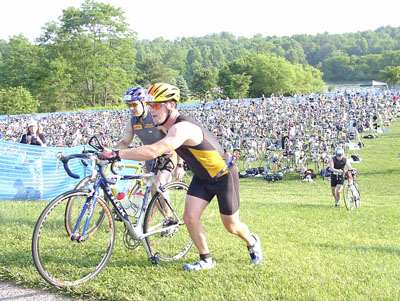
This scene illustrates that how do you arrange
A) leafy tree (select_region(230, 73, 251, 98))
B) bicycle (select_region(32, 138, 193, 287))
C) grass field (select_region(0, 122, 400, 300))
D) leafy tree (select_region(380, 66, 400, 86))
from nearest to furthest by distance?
grass field (select_region(0, 122, 400, 300))
bicycle (select_region(32, 138, 193, 287))
leafy tree (select_region(230, 73, 251, 98))
leafy tree (select_region(380, 66, 400, 86))

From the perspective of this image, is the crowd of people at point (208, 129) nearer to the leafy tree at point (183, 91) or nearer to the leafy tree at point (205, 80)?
the leafy tree at point (205, 80)

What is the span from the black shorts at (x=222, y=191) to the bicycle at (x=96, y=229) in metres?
0.52

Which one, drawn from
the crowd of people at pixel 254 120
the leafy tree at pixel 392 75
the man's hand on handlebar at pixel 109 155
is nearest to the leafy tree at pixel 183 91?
the crowd of people at pixel 254 120

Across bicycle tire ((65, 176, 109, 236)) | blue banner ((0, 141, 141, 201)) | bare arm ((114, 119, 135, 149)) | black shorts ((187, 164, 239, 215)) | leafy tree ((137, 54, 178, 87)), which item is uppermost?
leafy tree ((137, 54, 178, 87))

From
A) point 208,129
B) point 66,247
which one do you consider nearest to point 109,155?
point 66,247

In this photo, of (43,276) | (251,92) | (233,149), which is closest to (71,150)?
(43,276)

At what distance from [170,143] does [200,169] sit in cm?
49

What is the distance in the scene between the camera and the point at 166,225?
4.26m

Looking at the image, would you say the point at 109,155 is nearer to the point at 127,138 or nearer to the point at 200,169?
the point at 200,169

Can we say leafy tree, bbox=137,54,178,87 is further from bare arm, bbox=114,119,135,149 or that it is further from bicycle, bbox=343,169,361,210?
bare arm, bbox=114,119,135,149

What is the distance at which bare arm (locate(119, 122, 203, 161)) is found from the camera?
323 cm

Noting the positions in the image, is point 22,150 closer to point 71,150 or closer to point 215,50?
point 71,150

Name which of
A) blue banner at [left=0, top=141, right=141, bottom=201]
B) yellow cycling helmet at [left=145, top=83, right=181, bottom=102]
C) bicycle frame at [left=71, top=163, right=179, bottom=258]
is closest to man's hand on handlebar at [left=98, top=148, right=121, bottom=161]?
bicycle frame at [left=71, top=163, right=179, bottom=258]

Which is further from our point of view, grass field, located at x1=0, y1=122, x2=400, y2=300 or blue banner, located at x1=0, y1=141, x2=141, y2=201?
blue banner, located at x1=0, y1=141, x2=141, y2=201
